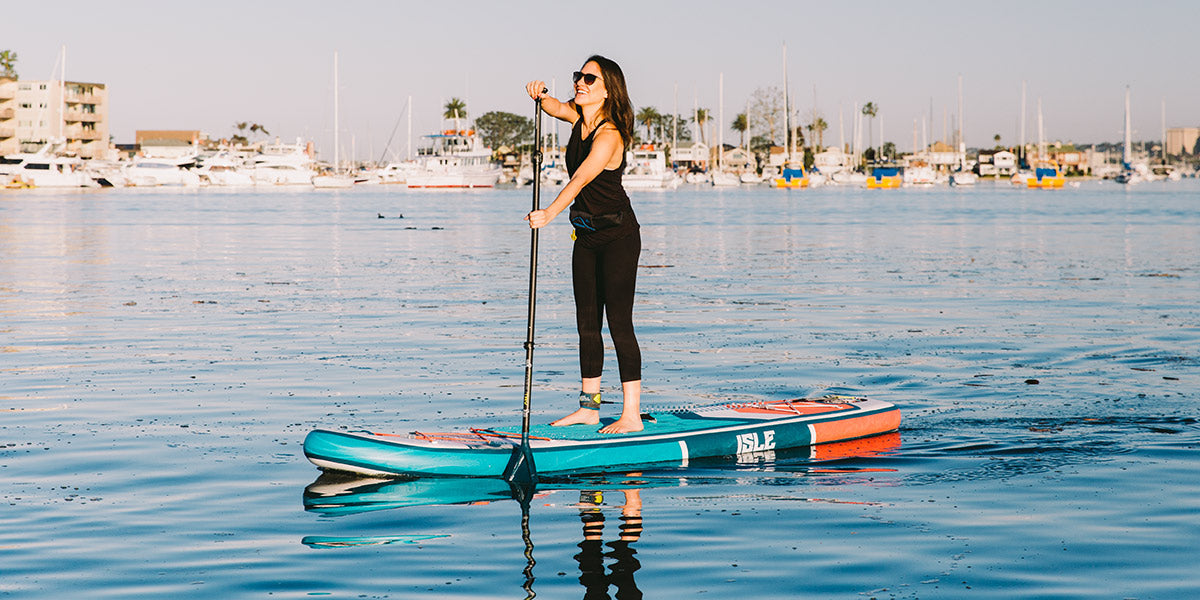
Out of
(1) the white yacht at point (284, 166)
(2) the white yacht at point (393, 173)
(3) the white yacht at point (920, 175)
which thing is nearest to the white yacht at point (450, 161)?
(2) the white yacht at point (393, 173)

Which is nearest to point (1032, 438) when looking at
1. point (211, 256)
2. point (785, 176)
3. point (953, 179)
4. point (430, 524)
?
point (430, 524)

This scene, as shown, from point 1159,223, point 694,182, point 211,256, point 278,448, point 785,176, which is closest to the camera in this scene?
point 278,448

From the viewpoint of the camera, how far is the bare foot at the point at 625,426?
26.5 feet

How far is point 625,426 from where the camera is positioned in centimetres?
811

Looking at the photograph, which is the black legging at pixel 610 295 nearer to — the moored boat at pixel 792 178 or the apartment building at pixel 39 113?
the moored boat at pixel 792 178

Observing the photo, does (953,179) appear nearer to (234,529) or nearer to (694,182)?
(694,182)

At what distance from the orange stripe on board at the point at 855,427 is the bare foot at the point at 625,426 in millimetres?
1288

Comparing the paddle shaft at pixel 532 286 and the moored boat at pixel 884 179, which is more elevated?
the moored boat at pixel 884 179

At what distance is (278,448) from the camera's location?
8617 mm

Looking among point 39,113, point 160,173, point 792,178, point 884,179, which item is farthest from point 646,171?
point 39,113

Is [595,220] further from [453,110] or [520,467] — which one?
[453,110]

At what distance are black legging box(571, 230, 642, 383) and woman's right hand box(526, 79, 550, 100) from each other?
3.00ft

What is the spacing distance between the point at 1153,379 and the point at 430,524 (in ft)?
24.8

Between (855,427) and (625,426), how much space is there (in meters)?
1.73
